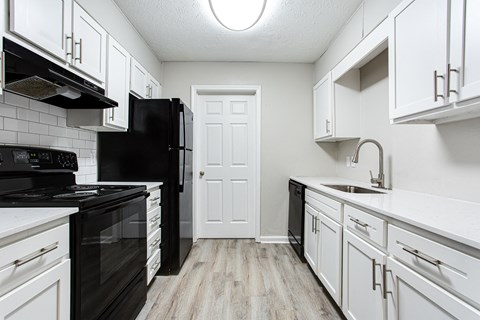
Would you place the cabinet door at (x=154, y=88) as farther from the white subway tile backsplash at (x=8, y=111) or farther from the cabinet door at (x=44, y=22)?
the white subway tile backsplash at (x=8, y=111)

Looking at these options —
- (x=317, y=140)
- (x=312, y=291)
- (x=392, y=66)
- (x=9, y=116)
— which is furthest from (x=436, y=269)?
(x=317, y=140)

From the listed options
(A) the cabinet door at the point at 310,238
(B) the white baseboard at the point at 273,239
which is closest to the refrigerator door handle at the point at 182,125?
(A) the cabinet door at the point at 310,238

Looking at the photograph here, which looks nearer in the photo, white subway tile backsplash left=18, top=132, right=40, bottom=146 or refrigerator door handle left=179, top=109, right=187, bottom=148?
white subway tile backsplash left=18, top=132, right=40, bottom=146

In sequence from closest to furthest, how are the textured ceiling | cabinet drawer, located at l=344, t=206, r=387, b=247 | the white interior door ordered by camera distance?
cabinet drawer, located at l=344, t=206, r=387, b=247
the textured ceiling
the white interior door

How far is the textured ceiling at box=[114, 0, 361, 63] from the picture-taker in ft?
7.28

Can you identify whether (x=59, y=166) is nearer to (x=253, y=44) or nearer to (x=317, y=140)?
(x=253, y=44)

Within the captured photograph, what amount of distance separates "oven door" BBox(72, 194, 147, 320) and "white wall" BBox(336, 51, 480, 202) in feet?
6.63

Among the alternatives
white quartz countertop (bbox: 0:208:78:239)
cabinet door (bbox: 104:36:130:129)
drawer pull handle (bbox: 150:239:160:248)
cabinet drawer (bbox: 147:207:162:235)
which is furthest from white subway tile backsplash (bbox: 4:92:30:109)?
drawer pull handle (bbox: 150:239:160:248)

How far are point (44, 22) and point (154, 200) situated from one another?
1.43 m

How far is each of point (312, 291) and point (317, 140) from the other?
1882 millimetres

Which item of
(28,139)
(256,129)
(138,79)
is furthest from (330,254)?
(138,79)

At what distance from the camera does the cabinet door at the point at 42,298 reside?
0.81 meters

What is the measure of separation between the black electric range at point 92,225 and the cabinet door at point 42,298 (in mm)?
50

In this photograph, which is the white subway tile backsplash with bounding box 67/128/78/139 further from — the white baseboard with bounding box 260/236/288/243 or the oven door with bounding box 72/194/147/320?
the white baseboard with bounding box 260/236/288/243
